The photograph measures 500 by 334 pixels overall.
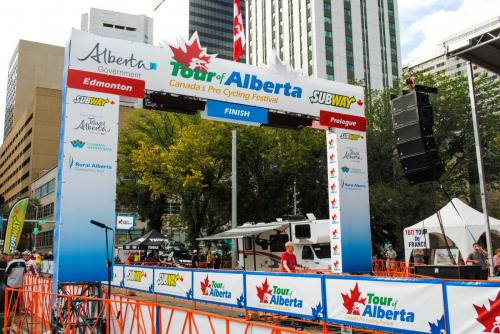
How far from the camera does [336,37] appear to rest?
289 ft

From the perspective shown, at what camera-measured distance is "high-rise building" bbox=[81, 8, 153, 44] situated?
575ft

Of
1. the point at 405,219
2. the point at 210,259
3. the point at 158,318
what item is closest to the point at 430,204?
the point at 405,219

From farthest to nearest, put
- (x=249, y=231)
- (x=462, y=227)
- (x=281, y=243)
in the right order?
(x=462, y=227)
(x=249, y=231)
(x=281, y=243)

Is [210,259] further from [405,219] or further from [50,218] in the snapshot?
[50,218]

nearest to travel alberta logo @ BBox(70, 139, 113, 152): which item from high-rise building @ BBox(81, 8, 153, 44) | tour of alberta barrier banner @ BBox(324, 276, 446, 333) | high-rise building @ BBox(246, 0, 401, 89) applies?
tour of alberta barrier banner @ BBox(324, 276, 446, 333)

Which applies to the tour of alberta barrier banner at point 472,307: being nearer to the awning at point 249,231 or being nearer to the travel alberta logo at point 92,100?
the travel alberta logo at point 92,100

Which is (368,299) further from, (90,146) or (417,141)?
(90,146)

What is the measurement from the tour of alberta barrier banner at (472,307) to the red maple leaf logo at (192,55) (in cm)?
962

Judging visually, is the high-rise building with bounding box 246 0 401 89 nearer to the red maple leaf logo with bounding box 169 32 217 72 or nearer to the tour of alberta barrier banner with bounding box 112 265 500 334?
the red maple leaf logo with bounding box 169 32 217 72

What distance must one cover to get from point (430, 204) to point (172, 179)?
1653 centimetres

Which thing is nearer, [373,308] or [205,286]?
[373,308]

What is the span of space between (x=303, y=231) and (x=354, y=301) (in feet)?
38.6

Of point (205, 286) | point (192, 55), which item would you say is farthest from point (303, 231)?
point (192, 55)

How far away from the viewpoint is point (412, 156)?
10922mm
